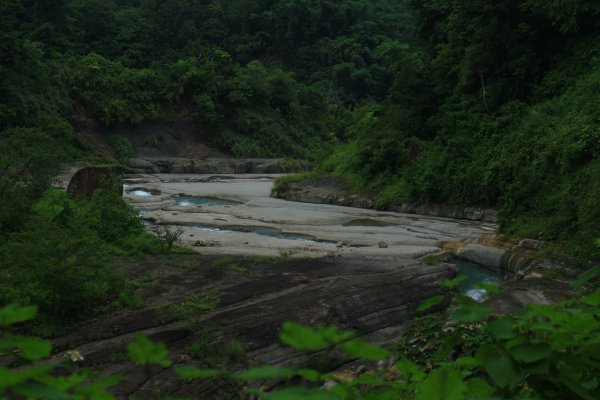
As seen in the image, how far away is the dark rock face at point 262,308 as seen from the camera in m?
9.05

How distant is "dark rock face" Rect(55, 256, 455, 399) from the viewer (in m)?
9.05

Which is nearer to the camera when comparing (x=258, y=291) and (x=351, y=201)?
(x=258, y=291)

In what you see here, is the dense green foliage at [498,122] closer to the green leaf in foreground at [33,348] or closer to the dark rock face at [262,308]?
the dark rock face at [262,308]

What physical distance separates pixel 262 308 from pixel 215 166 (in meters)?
38.3

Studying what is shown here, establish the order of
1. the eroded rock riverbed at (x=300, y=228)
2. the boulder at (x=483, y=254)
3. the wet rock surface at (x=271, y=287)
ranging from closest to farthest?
1. the wet rock surface at (x=271, y=287)
2. the boulder at (x=483, y=254)
3. the eroded rock riverbed at (x=300, y=228)

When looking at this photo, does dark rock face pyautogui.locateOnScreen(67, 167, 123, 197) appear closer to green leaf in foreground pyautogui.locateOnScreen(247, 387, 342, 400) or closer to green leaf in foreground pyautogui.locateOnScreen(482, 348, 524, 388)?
green leaf in foreground pyautogui.locateOnScreen(482, 348, 524, 388)

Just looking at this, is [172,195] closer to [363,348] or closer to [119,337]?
[119,337]

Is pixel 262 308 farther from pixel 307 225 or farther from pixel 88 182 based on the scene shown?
pixel 88 182

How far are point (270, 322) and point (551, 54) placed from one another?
66.4 ft

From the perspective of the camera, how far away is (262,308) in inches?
434

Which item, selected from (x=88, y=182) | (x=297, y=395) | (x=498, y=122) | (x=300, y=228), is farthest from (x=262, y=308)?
(x=498, y=122)

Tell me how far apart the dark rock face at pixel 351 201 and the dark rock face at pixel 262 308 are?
10.00 m

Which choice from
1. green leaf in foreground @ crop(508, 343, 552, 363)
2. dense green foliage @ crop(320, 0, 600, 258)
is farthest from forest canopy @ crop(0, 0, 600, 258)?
green leaf in foreground @ crop(508, 343, 552, 363)

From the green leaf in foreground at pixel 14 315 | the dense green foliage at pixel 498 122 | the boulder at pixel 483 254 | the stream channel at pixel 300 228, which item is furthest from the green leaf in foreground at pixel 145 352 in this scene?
the boulder at pixel 483 254
